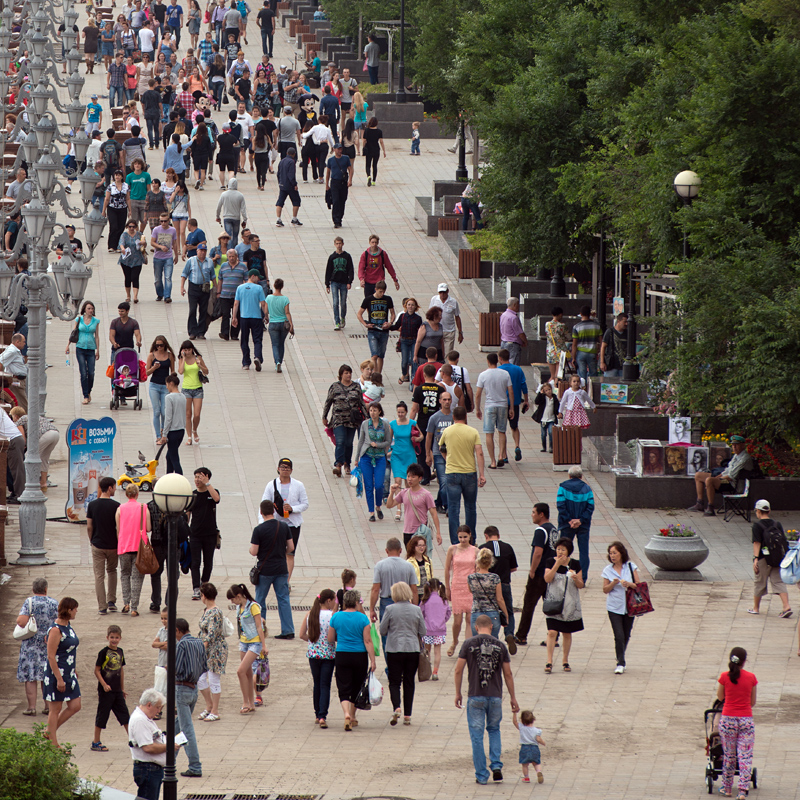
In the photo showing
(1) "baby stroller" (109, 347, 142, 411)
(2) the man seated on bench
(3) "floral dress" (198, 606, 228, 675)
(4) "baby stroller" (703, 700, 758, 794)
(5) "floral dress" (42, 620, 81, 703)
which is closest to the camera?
(4) "baby stroller" (703, 700, 758, 794)

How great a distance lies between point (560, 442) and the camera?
22.6 meters

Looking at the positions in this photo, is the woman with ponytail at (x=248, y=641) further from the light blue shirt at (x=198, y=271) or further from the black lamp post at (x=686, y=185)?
the light blue shirt at (x=198, y=271)

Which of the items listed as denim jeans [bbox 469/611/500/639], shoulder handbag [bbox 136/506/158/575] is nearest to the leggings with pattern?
denim jeans [bbox 469/611/500/639]

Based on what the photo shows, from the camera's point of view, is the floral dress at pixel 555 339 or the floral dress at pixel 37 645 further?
the floral dress at pixel 555 339

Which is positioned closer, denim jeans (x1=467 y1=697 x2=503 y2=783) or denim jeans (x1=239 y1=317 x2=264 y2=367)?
denim jeans (x1=467 y1=697 x2=503 y2=783)

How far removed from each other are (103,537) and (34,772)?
269 inches

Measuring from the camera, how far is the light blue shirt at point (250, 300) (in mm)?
25750

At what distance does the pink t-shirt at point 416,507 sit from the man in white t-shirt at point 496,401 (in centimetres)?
472

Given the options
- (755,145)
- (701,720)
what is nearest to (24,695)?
(701,720)

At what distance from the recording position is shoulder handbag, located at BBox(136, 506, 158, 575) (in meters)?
17.1

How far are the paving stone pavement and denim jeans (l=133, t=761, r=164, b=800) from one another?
59cm

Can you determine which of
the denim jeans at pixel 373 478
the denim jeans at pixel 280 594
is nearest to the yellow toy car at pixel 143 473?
the denim jeans at pixel 373 478

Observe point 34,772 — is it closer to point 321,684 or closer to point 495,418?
point 321,684

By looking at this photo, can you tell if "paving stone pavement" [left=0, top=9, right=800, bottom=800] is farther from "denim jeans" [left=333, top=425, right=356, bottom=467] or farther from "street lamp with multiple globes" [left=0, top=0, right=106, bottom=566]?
"street lamp with multiple globes" [left=0, top=0, right=106, bottom=566]
